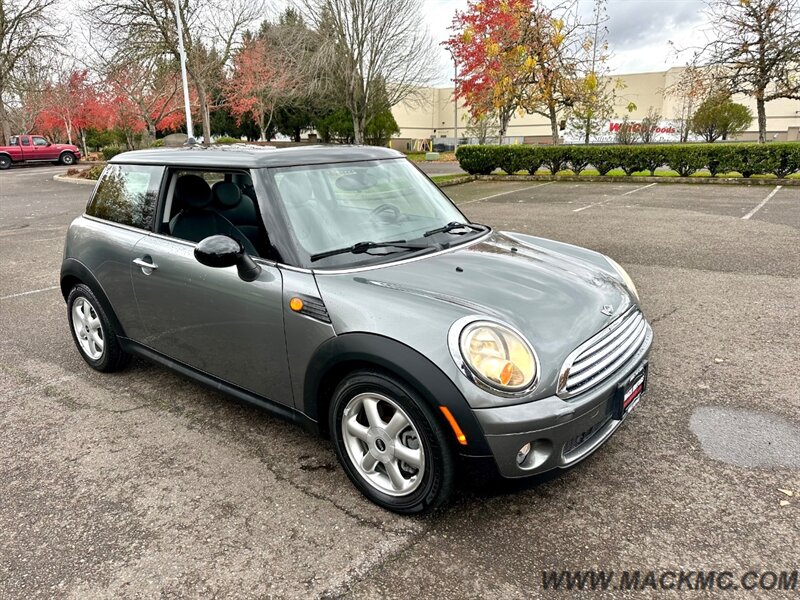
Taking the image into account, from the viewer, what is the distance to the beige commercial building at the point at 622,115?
4900 cm

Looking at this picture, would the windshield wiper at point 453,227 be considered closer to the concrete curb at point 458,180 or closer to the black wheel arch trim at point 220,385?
the black wheel arch trim at point 220,385

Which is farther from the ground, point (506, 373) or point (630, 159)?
point (630, 159)

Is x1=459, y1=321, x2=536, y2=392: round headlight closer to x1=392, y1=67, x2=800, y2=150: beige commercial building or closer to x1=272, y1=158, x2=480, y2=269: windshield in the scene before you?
x1=272, y1=158, x2=480, y2=269: windshield

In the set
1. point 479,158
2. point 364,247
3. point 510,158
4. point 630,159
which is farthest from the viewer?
point 479,158

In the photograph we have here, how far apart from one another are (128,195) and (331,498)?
95.5 inches

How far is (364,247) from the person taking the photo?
286 centimetres

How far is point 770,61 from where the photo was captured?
18406mm

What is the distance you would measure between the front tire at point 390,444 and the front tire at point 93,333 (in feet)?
6.96

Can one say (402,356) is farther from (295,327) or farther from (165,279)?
(165,279)

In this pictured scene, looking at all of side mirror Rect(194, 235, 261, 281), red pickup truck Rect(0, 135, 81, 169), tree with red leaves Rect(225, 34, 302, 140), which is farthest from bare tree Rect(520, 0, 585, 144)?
red pickup truck Rect(0, 135, 81, 169)

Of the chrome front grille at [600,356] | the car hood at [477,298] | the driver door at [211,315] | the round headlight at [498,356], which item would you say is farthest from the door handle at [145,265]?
the chrome front grille at [600,356]

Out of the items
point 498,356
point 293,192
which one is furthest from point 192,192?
point 498,356

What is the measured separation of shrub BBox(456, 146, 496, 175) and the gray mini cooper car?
678 inches

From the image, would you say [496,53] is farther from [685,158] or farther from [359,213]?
[359,213]
